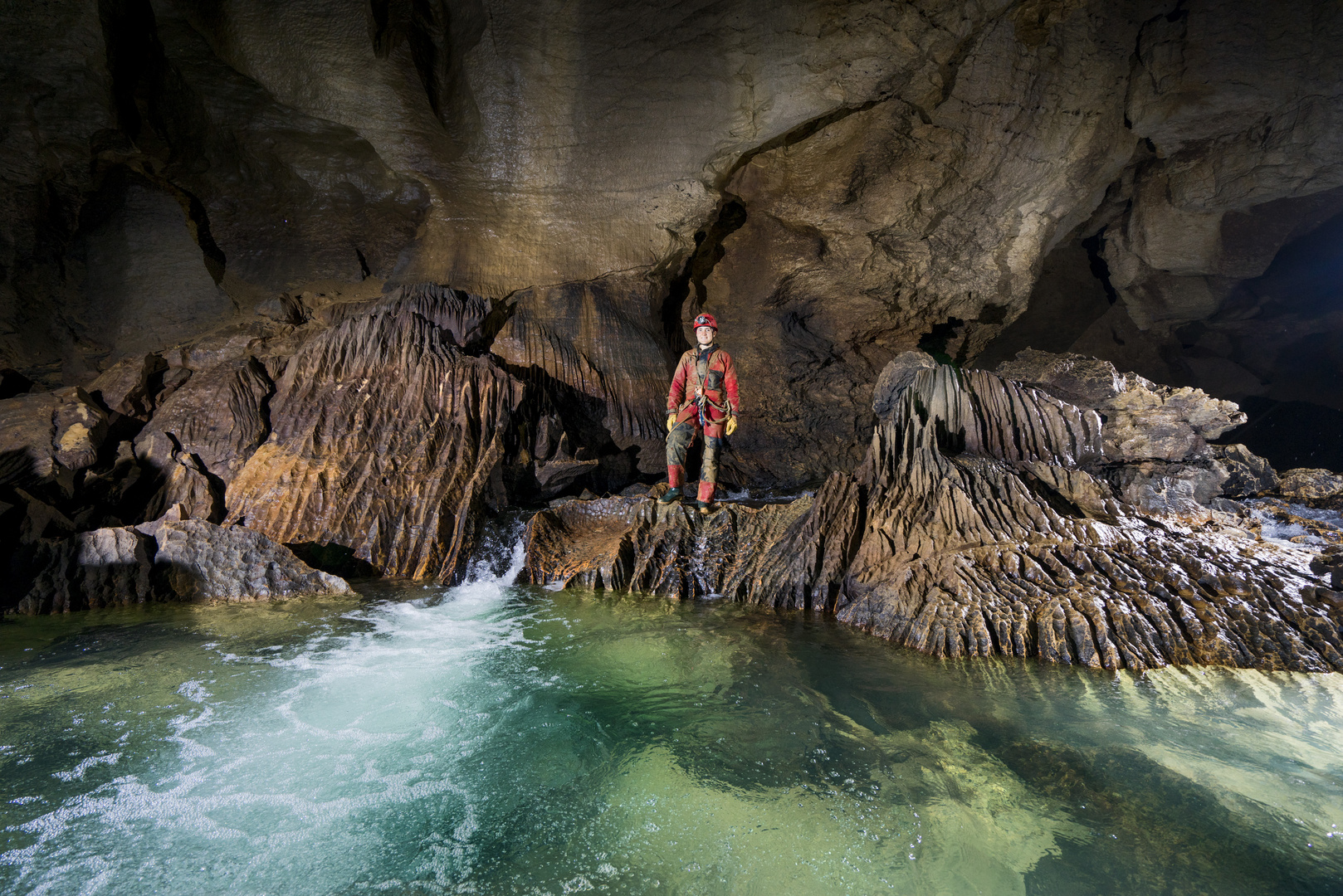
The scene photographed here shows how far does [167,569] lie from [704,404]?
4.47m

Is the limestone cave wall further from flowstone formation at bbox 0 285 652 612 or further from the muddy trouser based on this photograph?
the muddy trouser

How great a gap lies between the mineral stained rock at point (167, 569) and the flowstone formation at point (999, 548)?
74.6 inches

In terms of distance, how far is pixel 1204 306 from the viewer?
10.2 meters

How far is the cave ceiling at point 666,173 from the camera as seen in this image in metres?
6.66

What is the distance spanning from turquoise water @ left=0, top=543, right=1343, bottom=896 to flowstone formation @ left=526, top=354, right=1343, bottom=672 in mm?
285

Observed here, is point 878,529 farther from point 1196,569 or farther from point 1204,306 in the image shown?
point 1204,306

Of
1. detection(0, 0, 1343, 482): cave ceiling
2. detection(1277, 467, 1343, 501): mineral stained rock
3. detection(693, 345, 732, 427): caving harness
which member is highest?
detection(0, 0, 1343, 482): cave ceiling

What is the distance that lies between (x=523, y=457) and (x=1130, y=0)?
8.12 meters

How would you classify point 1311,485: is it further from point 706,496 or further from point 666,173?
→ point 666,173

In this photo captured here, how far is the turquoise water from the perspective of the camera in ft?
6.55

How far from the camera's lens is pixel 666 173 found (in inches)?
306

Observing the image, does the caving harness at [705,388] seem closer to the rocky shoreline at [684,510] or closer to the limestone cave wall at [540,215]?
the rocky shoreline at [684,510]

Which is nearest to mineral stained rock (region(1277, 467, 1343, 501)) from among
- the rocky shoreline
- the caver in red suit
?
the rocky shoreline

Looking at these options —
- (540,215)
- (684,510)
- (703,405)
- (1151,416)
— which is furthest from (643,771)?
(540,215)
